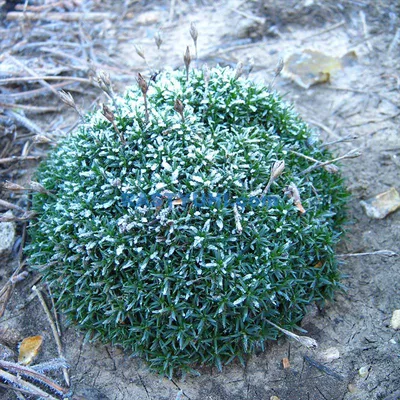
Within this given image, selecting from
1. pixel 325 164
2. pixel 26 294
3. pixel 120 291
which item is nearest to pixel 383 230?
pixel 325 164

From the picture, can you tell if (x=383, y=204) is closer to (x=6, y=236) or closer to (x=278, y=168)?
(x=278, y=168)

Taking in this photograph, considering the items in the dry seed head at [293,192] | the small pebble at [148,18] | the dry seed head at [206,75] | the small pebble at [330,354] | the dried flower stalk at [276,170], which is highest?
the dry seed head at [206,75]

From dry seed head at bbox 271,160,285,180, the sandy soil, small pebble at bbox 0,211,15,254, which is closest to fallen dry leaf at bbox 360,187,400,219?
the sandy soil

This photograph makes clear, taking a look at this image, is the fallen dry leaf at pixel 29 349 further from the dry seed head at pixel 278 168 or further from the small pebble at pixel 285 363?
the dry seed head at pixel 278 168

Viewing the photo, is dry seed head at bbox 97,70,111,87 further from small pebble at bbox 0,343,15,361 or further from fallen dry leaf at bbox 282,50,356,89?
fallen dry leaf at bbox 282,50,356,89

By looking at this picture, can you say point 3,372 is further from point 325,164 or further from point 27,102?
point 27,102

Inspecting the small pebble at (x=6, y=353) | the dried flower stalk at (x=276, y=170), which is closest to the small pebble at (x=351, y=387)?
the dried flower stalk at (x=276, y=170)

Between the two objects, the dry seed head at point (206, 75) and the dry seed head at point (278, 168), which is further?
the dry seed head at point (206, 75)
